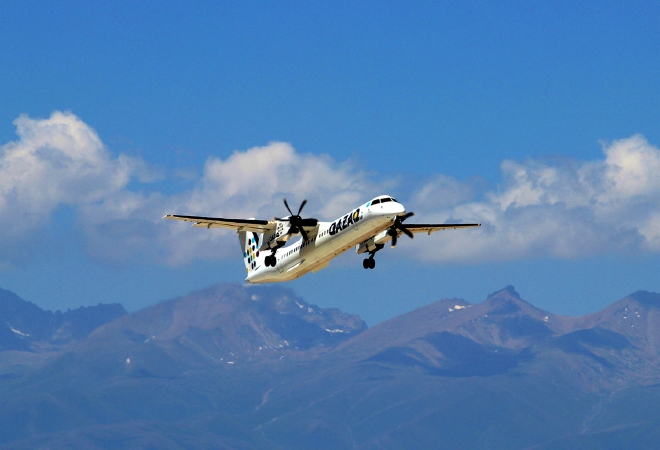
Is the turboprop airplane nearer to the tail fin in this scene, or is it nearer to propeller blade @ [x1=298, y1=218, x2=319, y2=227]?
propeller blade @ [x1=298, y1=218, x2=319, y2=227]

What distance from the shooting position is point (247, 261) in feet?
290

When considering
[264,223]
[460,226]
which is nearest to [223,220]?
[264,223]

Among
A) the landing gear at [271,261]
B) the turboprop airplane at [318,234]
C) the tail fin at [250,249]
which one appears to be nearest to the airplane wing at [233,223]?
the turboprop airplane at [318,234]

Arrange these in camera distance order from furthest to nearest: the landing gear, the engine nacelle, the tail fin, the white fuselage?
1. the tail fin
2. the landing gear
3. the engine nacelle
4. the white fuselage

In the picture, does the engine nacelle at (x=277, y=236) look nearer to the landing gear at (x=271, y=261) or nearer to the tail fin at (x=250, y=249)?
the landing gear at (x=271, y=261)

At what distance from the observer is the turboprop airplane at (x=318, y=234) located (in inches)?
2808

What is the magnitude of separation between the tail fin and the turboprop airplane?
14.6ft

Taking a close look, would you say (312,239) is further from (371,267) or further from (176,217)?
(176,217)

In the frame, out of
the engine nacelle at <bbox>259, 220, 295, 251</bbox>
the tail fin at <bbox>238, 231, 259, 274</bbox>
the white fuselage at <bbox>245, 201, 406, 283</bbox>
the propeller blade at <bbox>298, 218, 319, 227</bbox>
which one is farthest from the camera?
the tail fin at <bbox>238, 231, 259, 274</bbox>

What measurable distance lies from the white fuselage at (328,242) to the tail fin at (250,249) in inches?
216

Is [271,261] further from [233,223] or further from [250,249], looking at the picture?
[250,249]

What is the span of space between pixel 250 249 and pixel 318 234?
1470 centimetres

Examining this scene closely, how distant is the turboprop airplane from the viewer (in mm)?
71312

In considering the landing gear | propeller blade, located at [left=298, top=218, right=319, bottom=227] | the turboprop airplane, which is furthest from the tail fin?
propeller blade, located at [left=298, top=218, right=319, bottom=227]
